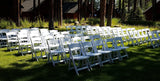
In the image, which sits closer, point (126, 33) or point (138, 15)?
point (126, 33)

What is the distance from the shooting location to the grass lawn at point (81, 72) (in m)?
5.53

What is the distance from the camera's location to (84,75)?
577 cm

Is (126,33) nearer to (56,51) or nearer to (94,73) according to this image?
(56,51)

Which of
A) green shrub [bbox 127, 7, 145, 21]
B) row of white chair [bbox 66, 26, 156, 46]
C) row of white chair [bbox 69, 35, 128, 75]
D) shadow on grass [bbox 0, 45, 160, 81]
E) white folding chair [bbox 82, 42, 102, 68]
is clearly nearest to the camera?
shadow on grass [bbox 0, 45, 160, 81]

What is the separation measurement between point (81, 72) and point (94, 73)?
16.9 inches

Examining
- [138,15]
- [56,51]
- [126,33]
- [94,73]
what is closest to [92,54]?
[94,73]

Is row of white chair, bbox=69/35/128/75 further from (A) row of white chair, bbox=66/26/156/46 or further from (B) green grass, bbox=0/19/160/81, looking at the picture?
(A) row of white chair, bbox=66/26/156/46

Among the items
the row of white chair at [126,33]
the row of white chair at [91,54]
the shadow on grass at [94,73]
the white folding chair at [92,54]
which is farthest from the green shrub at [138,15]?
the white folding chair at [92,54]

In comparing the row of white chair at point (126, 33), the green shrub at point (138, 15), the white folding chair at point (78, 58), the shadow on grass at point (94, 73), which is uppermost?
the green shrub at point (138, 15)

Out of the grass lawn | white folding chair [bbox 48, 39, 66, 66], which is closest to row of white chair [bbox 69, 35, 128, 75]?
the grass lawn

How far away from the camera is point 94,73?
5.96 m

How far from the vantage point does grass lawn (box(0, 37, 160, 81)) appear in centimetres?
553

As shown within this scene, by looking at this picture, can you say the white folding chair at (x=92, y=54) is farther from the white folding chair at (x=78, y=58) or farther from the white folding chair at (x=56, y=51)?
the white folding chair at (x=56, y=51)

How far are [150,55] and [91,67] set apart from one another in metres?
3.41
